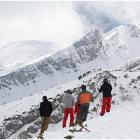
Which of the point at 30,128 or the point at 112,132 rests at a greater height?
the point at 112,132

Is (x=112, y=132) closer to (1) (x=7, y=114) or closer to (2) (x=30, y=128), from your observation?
(2) (x=30, y=128)

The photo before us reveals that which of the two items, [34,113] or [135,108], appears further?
[34,113]

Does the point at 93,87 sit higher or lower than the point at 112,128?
lower

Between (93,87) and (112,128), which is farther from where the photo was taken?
(93,87)

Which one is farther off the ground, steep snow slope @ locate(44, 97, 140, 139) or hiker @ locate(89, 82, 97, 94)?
steep snow slope @ locate(44, 97, 140, 139)

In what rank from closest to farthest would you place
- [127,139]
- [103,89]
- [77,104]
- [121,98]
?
[127,139] < [77,104] < [103,89] < [121,98]

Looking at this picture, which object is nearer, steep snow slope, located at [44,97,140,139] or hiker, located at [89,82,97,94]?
steep snow slope, located at [44,97,140,139]

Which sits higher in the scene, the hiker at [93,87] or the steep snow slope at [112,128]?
the steep snow slope at [112,128]

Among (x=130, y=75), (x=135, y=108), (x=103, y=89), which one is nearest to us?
Result: (x=103, y=89)

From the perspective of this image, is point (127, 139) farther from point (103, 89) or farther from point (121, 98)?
point (121, 98)

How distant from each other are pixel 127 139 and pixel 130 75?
90.6 meters

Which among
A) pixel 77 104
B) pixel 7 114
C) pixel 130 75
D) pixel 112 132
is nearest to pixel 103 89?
pixel 77 104

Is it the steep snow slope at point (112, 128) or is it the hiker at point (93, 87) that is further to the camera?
the hiker at point (93, 87)

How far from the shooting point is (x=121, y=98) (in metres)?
93.9
